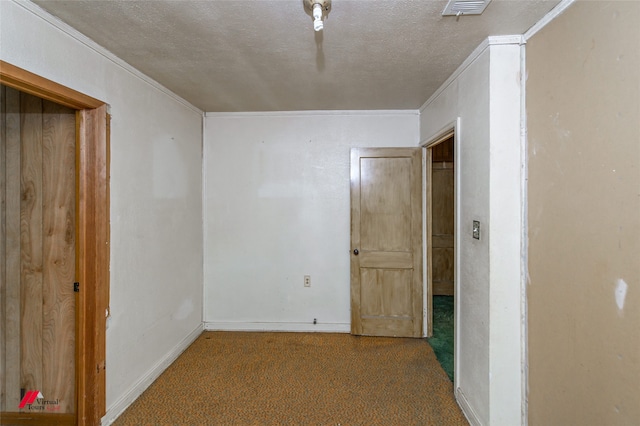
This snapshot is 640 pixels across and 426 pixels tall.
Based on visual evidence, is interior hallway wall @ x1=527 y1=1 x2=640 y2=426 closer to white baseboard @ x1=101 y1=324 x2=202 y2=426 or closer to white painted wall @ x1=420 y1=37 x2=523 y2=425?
white painted wall @ x1=420 y1=37 x2=523 y2=425

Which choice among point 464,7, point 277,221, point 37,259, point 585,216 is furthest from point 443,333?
point 37,259

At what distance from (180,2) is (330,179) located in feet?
7.03

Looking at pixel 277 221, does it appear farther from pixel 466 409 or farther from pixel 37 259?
pixel 466 409

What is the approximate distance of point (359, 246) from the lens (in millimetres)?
3162

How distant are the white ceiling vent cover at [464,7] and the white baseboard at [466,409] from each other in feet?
7.89

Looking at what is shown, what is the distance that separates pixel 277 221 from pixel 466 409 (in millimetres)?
2389

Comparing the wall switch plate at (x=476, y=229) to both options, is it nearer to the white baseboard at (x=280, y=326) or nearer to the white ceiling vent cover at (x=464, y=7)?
the white ceiling vent cover at (x=464, y=7)

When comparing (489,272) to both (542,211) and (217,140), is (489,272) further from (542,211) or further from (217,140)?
(217,140)

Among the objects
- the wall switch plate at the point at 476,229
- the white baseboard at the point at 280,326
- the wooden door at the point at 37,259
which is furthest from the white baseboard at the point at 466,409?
the wooden door at the point at 37,259

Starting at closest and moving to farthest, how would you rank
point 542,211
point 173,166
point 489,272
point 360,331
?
point 542,211
point 489,272
point 173,166
point 360,331

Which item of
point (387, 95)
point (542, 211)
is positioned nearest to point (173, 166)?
point (387, 95)

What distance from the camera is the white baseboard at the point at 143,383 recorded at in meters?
1.93

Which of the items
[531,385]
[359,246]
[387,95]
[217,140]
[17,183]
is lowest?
[531,385]

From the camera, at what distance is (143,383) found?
7.34 ft
